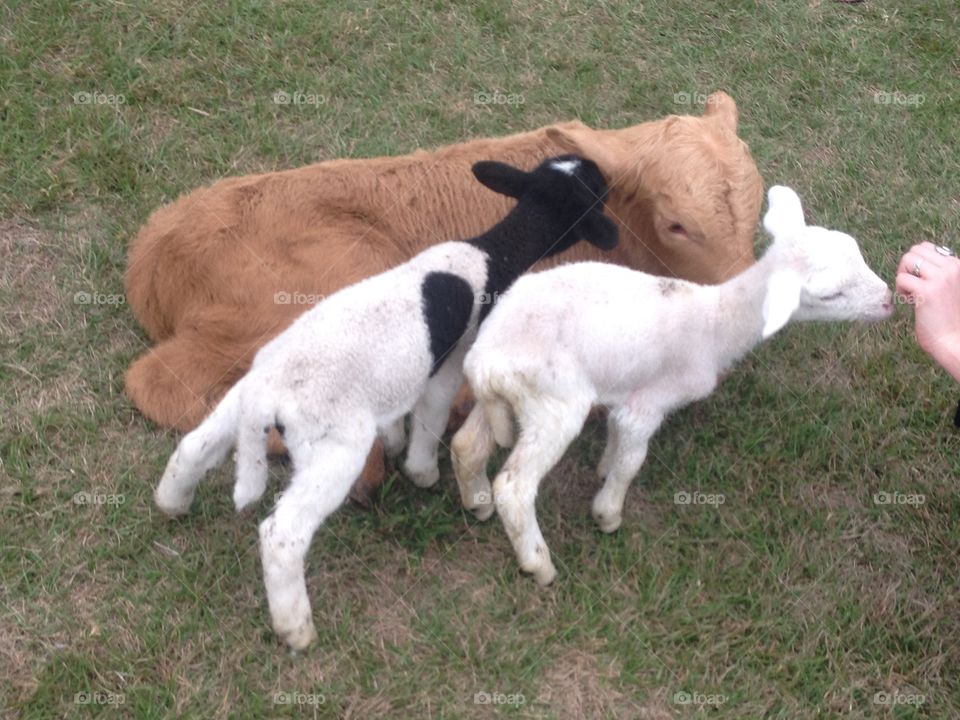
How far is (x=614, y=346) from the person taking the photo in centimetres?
431

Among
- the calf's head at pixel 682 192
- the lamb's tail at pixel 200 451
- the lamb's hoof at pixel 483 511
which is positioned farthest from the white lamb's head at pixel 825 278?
the lamb's tail at pixel 200 451

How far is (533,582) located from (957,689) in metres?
2.00

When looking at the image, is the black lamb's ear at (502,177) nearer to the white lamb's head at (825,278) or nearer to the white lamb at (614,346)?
the white lamb at (614,346)

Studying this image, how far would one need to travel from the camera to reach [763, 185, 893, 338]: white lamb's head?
4.40 m

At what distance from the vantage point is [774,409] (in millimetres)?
5531

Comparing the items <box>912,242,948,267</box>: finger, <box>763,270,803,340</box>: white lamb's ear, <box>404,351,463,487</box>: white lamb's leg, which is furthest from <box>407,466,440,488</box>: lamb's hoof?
<box>912,242,948,267</box>: finger

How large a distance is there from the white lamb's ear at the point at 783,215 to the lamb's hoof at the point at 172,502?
304cm

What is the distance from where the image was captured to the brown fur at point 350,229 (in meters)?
5.02

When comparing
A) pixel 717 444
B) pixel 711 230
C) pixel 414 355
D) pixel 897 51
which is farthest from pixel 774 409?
pixel 897 51

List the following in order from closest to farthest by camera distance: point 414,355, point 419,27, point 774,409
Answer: point 414,355
point 774,409
point 419,27

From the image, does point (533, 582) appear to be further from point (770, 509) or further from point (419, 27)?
point (419, 27)

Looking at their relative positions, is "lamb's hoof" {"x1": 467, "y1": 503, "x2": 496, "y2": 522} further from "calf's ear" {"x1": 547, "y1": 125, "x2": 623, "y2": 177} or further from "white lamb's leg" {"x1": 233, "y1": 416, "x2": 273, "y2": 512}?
"calf's ear" {"x1": 547, "y1": 125, "x2": 623, "y2": 177}

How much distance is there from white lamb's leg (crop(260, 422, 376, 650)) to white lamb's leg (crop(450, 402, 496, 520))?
1.86ft

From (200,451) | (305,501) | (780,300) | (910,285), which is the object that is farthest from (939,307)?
(200,451)
